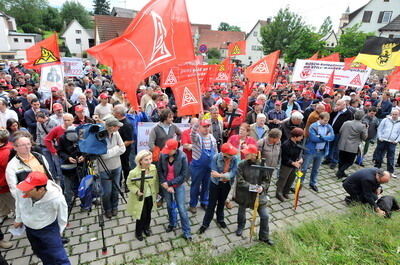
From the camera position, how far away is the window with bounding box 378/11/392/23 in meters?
39.6

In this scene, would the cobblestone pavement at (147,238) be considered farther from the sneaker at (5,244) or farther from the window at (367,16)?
the window at (367,16)

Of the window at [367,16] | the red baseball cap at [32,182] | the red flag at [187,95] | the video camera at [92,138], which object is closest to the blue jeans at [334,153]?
the red flag at [187,95]

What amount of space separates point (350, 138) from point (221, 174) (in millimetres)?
4669

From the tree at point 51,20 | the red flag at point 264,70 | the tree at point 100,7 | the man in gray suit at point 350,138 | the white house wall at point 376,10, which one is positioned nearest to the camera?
the man in gray suit at point 350,138

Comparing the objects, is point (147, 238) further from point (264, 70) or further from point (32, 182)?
point (264, 70)

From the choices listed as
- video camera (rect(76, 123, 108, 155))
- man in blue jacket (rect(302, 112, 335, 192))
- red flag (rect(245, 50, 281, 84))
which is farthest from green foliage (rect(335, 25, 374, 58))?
video camera (rect(76, 123, 108, 155))

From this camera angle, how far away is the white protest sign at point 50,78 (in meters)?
7.31

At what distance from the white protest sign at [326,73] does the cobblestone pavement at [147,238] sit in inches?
265

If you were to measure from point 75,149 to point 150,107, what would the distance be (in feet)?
9.32

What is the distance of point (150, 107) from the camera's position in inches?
277

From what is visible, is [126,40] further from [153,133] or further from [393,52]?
[393,52]

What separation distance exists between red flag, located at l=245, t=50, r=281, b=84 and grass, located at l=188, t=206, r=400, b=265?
199 inches

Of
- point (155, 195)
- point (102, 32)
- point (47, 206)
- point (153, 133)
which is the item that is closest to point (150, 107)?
point (153, 133)

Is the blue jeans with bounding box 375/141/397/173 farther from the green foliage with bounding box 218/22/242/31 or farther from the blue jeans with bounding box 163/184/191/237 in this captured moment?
the green foliage with bounding box 218/22/242/31
